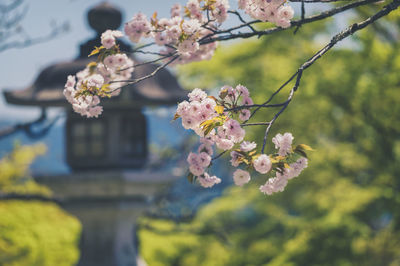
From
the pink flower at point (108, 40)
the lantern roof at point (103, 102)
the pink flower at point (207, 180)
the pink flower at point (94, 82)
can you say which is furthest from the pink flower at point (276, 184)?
the lantern roof at point (103, 102)

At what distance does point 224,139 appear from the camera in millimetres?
3094

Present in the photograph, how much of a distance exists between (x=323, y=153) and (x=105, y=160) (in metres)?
4.57

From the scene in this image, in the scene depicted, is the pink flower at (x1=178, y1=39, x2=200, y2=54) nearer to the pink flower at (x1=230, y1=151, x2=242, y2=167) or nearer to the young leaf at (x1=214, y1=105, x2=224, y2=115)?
the young leaf at (x1=214, y1=105, x2=224, y2=115)

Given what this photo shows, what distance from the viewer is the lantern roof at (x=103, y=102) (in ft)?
26.9

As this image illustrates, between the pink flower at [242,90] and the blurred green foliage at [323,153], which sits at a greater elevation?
the pink flower at [242,90]

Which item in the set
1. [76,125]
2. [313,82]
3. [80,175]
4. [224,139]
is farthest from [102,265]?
[224,139]

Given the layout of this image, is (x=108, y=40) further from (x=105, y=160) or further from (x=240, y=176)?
(x=105, y=160)

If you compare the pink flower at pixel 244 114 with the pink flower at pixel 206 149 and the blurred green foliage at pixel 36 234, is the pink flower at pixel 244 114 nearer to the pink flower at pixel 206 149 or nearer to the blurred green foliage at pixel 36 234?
the pink flower at pixel 206 149

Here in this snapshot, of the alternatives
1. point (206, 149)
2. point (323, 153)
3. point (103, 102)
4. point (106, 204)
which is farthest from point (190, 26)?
point (323, 153)

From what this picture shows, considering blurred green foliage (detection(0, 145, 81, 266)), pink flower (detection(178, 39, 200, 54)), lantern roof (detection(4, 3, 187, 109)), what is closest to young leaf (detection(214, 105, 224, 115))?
pink flower (detection(178, 39, 200, 54))

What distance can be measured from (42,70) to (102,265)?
359 cm

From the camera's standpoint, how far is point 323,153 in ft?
33.8

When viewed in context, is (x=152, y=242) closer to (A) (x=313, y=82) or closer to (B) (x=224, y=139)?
(A) (x=313, y=82)

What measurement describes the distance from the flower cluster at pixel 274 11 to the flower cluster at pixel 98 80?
106cm
